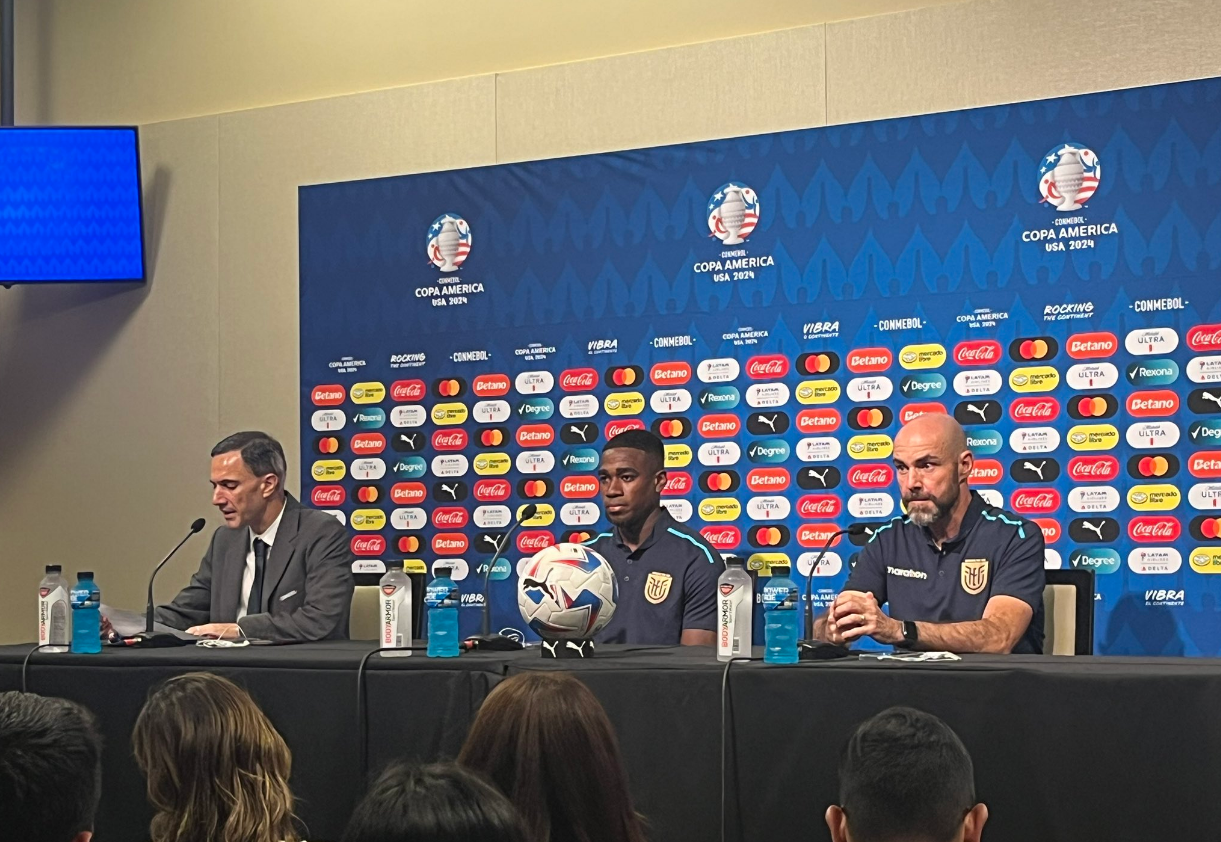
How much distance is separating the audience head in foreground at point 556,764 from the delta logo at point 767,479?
307cm

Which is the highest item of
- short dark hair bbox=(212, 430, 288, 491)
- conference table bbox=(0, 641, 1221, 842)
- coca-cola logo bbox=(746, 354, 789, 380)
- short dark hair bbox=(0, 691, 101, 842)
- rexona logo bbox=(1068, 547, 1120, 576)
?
coca-cola logo bbox=(746, 354, 789, 380)

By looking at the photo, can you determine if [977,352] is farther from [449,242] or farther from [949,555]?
[449,242]

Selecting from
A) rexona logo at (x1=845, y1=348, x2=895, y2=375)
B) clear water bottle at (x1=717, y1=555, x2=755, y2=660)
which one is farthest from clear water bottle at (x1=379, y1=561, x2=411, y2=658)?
rexona logo at (x1=845, y1=348, x2=895, y2=375)

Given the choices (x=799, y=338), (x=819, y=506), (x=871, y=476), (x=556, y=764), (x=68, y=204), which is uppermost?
(x=68, y=204)

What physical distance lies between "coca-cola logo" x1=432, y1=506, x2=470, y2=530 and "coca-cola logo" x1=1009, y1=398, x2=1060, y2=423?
212 cm

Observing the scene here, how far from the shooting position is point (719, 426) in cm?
523

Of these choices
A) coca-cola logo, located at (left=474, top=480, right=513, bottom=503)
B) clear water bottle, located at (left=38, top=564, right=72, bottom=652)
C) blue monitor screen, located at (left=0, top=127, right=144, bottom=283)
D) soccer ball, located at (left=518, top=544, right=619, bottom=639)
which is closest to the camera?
soccer ball, located at (left=518, top=544, right=619, bottom=639)

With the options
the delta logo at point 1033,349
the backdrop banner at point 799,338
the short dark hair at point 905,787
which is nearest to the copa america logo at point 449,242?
the backdrop banner at point 799,338

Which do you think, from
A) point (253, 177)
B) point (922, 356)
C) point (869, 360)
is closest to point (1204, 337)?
point (922, 356)

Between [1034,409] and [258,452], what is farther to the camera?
[1034,409]

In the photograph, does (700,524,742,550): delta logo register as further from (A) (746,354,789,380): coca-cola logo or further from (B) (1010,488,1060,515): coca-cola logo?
(B) (1010,488,1060,515): coca-cola logo

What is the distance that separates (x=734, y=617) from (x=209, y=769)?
1.24 metres

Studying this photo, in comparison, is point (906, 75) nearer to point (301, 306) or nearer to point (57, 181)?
point (301, 306)

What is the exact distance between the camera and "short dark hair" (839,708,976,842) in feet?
5.76
